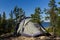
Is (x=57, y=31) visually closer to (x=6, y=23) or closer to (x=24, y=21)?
(x=24, y=21)

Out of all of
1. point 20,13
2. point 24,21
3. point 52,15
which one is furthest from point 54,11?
point 20,13

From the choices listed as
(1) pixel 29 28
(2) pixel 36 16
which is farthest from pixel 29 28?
Answer: (2) pixel 36 16

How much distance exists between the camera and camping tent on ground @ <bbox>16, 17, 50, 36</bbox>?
17781mm

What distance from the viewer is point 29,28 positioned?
1847cm

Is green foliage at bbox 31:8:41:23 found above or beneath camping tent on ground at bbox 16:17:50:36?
above

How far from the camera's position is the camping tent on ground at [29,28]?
700 inches

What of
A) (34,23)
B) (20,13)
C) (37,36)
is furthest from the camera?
(20,13)

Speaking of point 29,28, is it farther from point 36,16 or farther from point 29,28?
point 36,16

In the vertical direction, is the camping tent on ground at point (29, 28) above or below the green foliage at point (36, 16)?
below

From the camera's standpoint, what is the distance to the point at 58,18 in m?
18.4

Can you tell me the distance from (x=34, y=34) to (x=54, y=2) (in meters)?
4.65

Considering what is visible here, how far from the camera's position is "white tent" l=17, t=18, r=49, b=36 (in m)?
17.8

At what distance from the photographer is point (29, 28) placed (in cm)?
1847

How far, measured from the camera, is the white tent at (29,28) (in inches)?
Result: 699
